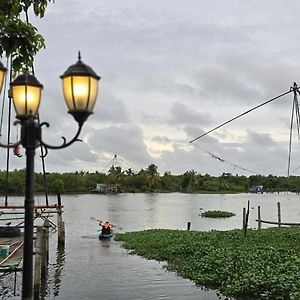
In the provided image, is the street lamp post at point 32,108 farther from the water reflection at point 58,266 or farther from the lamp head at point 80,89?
the water reflection at point 58,266

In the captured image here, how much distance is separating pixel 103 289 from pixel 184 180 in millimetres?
143666

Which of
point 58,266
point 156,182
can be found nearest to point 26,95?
point 58,266

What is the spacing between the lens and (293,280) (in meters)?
12.8

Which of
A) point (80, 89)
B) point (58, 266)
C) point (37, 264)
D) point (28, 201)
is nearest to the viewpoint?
point (80, 89)

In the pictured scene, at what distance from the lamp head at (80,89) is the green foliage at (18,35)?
1.35 m

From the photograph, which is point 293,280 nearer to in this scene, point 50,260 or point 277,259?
point 277,259

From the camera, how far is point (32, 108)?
5637 mm

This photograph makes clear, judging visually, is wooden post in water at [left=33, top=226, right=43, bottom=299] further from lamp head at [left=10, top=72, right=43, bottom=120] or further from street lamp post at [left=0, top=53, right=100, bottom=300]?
lamp head at [left=10, top=72, right=43, bottom=120]

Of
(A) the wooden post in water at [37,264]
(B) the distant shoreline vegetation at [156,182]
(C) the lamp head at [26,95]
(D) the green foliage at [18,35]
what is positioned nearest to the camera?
(C) the lamp head at [26,95]

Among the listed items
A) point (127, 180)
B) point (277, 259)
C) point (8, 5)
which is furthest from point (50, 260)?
point (127, 180)

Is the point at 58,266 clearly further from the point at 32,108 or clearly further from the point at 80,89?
the point at 80,89

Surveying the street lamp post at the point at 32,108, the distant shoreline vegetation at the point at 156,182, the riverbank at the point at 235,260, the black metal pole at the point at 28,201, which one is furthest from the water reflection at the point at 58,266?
the distant shoreline vegetation at the point at 156,182

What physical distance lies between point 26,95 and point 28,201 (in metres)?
1.24

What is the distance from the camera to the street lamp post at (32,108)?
5363 mm
